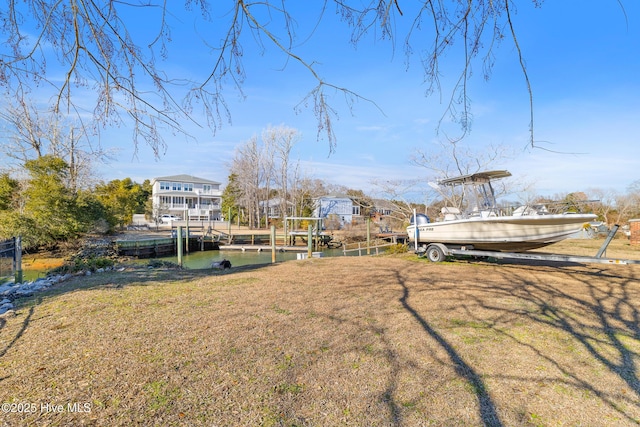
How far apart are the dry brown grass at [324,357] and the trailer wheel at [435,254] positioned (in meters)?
3.58

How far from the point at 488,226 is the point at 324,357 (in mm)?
6612

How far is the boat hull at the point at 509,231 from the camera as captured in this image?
22.9 feet

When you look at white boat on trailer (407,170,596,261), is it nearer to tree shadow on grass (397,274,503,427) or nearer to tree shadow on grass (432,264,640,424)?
tree shadow on grass (432,264,640,424)

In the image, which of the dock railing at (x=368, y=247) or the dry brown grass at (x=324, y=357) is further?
the dock railing at (x=368, y=247)

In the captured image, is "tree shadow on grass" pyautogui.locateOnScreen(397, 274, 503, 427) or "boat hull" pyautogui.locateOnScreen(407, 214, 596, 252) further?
"boat hull" pyautogui.locateOnScreen(407, 214, 596, 252)

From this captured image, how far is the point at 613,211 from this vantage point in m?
21.4

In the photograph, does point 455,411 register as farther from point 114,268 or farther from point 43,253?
point 43,253

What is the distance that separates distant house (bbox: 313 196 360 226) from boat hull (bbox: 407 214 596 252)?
28178mm

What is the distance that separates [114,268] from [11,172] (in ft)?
42.4

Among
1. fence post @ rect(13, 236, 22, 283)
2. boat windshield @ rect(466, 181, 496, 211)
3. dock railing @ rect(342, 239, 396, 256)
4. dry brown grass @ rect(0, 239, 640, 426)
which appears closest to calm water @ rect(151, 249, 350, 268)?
dock railing @ rect(342, 239, 396, 256)

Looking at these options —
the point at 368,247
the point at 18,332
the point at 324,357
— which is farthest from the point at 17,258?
the point at 368,247

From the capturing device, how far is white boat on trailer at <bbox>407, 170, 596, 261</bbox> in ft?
23.4

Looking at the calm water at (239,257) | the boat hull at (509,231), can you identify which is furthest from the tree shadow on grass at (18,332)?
the calm water at (239,257)

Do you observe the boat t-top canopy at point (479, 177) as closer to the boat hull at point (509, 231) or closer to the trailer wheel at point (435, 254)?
the boat hull at point (509, 231)
